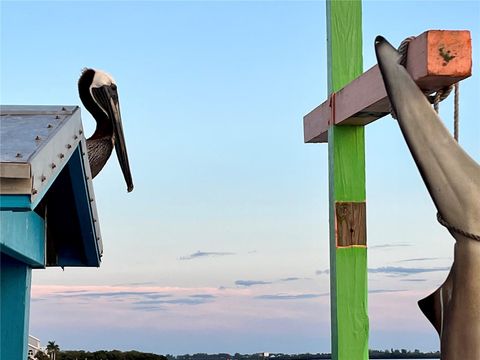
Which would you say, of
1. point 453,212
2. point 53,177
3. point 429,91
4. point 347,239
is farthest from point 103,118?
point 453,212

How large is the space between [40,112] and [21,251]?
3.13 feet

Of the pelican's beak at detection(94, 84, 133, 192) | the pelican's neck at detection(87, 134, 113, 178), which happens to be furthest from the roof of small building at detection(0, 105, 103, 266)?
the pelican's beak at detection(94, 84, 133, 192)

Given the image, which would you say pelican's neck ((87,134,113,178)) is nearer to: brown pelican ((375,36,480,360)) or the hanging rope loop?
the hanging rope loop

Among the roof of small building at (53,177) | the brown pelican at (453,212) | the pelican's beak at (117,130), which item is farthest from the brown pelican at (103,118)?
the brown pelican at (453,212)

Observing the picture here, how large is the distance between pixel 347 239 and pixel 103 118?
2836 mm

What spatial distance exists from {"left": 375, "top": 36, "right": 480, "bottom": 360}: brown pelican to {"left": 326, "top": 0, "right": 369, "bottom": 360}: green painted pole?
4.15 ft

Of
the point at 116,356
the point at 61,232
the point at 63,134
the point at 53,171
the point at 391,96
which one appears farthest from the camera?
the point at 116,356

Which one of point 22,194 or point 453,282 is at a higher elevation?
point 22,194

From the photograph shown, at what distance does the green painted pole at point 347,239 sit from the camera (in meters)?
3.89

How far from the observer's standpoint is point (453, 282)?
8.41ft

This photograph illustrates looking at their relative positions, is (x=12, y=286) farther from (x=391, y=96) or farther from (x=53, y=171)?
(x=391, y=96)

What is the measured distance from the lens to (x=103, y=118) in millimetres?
6254

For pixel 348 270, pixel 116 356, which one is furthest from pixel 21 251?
pixel 116 356

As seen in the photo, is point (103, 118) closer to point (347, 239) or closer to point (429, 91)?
point (347, 239)
